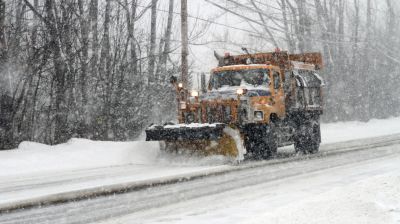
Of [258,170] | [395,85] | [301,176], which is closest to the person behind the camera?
[301,176]

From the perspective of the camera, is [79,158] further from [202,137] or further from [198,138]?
[202,137]

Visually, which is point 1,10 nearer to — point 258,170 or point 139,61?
Answer: point 139,61

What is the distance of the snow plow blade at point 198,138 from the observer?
43.6 feet

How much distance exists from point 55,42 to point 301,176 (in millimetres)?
9245

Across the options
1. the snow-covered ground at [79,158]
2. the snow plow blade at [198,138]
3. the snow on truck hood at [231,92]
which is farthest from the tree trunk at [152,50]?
the snow plow blade at [198,138]

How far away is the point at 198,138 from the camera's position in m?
13.4

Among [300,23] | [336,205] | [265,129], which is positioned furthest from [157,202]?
[300,23]

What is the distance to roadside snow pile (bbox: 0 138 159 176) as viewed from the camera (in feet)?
44.4

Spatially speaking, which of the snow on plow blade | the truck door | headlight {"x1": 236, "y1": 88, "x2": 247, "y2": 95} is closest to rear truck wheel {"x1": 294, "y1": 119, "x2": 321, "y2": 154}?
the truck door

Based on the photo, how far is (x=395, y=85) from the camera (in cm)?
4606

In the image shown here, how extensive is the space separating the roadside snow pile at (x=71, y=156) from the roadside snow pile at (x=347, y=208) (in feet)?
23.1

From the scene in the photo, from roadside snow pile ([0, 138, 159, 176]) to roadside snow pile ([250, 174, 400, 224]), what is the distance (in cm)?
704

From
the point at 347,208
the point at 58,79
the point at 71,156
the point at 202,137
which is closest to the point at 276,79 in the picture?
the point at 202,137

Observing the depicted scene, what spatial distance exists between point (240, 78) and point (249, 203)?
7450mm
